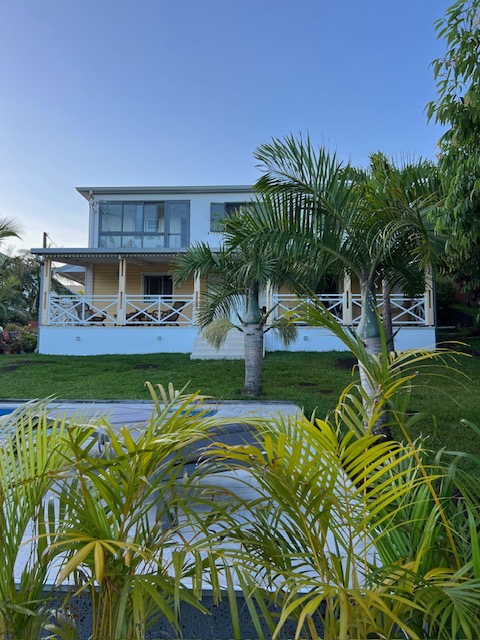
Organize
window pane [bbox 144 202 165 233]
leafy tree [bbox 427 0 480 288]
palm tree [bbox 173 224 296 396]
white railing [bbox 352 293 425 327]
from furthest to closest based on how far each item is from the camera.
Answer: window pane [bbox 144 202 165 233] < white railing [bbox 352 293 425 327] < palm tree [bbox 173 224 296 396] < leafy tree [bbox 427 0 480 288]

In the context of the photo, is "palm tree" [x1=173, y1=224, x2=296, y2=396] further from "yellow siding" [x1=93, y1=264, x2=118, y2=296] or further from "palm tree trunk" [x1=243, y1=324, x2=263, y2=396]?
"yellow siding" [x1=93, y1=264, x2=118, y2=296]

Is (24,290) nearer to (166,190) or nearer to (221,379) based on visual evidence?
(166,190)

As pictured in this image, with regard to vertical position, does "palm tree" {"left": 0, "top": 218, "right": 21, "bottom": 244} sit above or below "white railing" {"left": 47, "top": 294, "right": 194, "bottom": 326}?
above

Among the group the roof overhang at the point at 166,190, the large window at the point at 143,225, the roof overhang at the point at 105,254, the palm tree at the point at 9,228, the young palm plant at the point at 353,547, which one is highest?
the roof overhang at the point at 166,190

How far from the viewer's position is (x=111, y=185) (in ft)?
65.9

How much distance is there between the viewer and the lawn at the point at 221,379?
8.55 metres

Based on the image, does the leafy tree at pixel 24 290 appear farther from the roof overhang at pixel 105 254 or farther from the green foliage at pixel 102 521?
the green foliage at pixel 102 521

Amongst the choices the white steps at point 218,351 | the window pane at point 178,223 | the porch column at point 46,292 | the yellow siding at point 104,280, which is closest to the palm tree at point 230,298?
the white steps at point 218,351

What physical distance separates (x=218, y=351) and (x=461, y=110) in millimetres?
11059

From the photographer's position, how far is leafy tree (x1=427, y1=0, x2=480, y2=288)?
4078 millimetres

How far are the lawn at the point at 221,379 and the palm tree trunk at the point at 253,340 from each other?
307 millimetres

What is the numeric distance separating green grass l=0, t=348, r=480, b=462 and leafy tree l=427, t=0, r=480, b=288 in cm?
329

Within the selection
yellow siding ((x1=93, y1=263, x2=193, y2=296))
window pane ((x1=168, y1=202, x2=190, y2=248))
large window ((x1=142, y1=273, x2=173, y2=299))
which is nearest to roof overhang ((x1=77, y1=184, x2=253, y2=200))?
window pane ((x1=168, y1=202, x2=190, y2=248))

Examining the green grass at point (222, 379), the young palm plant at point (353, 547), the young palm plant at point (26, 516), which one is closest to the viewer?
the young palm plant at point (353, 547)
